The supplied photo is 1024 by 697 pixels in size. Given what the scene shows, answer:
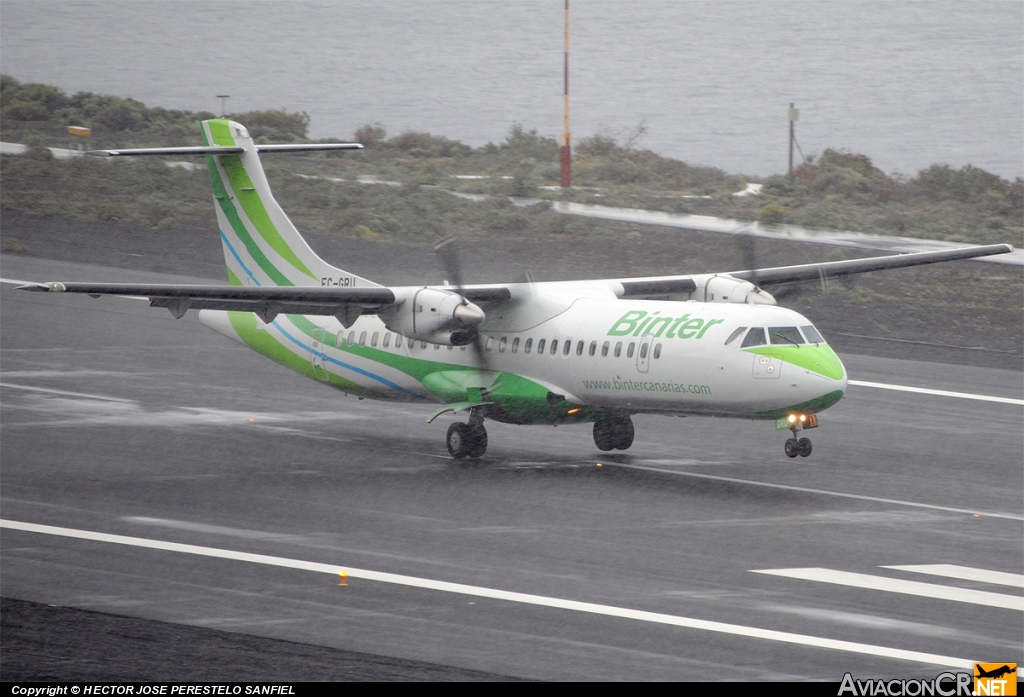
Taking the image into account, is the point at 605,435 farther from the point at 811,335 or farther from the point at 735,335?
the point at 811,335

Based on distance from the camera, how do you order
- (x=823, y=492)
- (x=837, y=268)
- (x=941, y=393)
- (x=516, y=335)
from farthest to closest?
(x=941, y=393)
(x=837, y=268)
(x=516, y=335)
(x=823, y=492)

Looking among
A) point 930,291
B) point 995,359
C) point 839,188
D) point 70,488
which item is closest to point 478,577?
point 70,488

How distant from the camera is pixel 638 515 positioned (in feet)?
58.9

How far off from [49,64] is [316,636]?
9041 cm

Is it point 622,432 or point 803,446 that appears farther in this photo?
point 622,432

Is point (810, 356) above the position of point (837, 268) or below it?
below

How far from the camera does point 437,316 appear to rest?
20812 millimetres

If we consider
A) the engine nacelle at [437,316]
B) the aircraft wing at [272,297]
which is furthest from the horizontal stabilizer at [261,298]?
the engine nacelle at [437,316]

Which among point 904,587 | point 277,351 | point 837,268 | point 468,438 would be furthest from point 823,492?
point 277,351

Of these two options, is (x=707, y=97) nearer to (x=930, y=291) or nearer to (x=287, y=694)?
(x=930, y=291)

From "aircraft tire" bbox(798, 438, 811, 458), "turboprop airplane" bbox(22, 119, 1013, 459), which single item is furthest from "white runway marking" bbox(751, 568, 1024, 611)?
"turboprop airplane" bbox(22, 119, 1013, 459)

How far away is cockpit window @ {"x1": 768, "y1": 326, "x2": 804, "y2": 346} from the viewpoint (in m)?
19.2

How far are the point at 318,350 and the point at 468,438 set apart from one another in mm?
3777

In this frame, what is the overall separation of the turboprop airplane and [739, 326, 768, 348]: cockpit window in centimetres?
2
